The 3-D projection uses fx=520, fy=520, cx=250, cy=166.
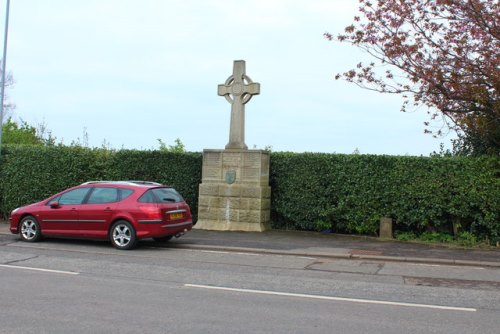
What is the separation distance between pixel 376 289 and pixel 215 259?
402 centimetres

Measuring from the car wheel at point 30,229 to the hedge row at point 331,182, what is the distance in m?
4.52

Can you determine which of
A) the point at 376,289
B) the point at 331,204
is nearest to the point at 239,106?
the point at 331,204

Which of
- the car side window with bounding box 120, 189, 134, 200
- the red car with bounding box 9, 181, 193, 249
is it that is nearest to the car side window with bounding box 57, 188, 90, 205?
the red car with bounding box 9, 181, 193, 249

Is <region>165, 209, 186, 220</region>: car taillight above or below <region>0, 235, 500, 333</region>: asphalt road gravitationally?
above

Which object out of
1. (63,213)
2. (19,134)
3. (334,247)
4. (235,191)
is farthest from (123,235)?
(19,134)

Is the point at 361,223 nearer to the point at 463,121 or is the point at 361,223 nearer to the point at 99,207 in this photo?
the point at 463,121

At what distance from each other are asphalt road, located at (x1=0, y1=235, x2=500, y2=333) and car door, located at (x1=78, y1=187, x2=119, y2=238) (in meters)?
0.75

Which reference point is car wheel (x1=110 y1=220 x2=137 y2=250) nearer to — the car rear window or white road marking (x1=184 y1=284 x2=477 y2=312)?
the car rear window

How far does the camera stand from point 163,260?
1067 centimetres

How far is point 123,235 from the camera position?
12.1 m

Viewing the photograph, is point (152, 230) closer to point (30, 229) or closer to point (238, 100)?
point (30, 229)

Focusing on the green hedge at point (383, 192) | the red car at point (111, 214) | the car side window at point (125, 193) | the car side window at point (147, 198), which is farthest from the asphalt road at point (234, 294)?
the green hedge at point (383, 192)

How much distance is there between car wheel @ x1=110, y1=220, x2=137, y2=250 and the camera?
11922 mm

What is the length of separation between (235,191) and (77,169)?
5.70 m
